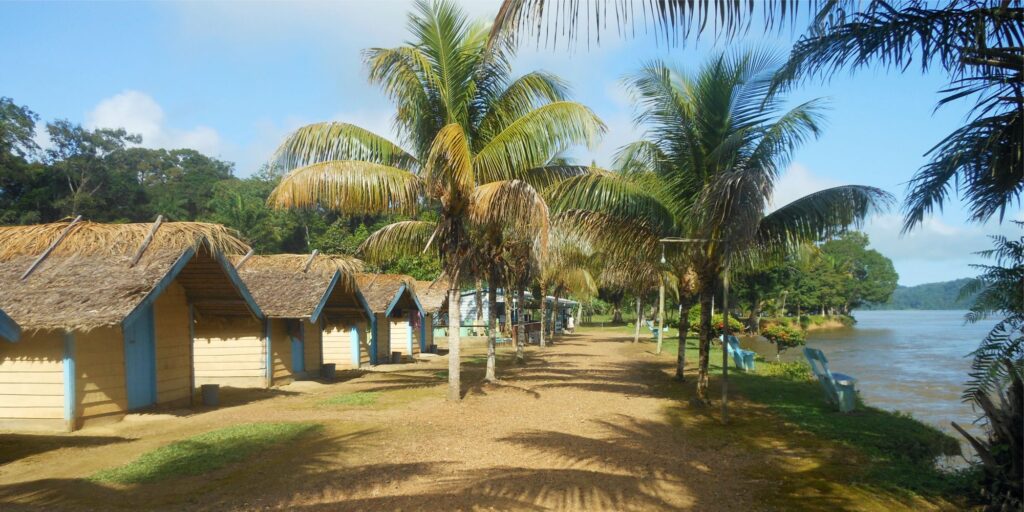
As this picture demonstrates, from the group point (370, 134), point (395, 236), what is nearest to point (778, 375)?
point (395, 236)

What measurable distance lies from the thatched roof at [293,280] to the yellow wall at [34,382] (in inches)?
225

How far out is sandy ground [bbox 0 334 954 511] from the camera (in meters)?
6.51

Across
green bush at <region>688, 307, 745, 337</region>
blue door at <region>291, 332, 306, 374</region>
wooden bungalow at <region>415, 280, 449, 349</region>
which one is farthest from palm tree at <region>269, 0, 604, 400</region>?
wooden bungalow at <region>415, 280, 449, 349</region>

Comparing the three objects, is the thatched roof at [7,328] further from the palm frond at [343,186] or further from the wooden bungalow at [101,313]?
the palm frond at [343,186]

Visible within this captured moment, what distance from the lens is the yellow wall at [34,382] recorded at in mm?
10445

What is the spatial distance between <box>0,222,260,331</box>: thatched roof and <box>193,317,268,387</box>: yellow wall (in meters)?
3.05

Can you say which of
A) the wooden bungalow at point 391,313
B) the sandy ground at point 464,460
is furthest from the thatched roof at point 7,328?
the wooden bungalow at point 391,313

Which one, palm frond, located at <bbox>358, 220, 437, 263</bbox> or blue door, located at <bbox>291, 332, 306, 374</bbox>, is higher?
palm frond, located at <bbox>358, 220, 437, 263</bbox>

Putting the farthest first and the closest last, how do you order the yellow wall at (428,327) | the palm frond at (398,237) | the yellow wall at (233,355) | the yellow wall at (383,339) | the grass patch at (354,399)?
the yellow wall at (428,327) → the yellow wall at (383,339) → the yellow wall at (233,355) → the palm frond at (398,237) → the grass patch at (354,399)

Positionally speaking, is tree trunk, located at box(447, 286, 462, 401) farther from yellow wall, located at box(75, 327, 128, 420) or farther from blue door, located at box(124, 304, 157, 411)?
yellow wall, located at box(75, 327, 128, 420)

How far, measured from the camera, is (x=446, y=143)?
10781mm

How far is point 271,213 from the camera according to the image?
1874 inches

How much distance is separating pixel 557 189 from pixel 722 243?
124 inches

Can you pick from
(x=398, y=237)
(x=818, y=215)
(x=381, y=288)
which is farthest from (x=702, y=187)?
(x=381, y=288)
